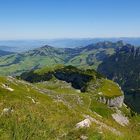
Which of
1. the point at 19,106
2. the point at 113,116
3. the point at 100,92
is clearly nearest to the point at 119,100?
the point at 100,92

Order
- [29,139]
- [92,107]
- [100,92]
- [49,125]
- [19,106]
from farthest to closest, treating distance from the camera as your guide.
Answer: [100,92]
[92,107]
[19,106]
[49,125]
[29,139]

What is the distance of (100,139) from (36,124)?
316cm

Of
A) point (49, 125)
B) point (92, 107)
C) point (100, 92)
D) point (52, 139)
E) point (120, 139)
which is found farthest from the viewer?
point (100, 92)

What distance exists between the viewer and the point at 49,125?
48.7ft

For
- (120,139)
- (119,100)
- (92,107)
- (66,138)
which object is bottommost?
(119,100)

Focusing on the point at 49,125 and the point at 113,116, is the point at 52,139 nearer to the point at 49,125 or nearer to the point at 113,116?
the point at 49,125

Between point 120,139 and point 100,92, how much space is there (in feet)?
572

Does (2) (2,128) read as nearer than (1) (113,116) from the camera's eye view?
Yes

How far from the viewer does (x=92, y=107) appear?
13238cm

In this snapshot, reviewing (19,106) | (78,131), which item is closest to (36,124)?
(78,131)

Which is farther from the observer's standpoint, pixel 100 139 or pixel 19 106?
pixel 19 106

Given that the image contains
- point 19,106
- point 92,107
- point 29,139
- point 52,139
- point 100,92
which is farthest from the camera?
point 100,92

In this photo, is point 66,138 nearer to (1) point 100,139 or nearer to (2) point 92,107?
(1) point 100,139

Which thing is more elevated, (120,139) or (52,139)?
(52,139)
